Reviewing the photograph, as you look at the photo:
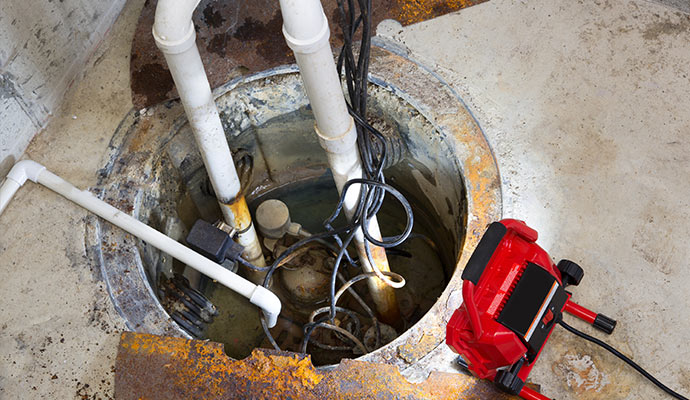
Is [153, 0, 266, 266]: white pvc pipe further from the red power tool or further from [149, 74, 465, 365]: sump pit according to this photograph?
the red power tool

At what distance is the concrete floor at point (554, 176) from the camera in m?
1.73

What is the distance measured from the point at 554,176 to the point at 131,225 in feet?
4.04

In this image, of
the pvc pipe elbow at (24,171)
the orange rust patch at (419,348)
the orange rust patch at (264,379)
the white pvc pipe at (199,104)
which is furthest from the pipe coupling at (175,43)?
the orange rust patch at (419,348)

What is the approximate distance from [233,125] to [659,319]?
1.46m

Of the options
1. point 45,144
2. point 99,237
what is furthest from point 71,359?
point 45,144

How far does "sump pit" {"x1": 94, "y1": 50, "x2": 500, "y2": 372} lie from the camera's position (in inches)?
73.0

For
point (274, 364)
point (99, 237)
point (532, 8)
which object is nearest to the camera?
point (274, 364)

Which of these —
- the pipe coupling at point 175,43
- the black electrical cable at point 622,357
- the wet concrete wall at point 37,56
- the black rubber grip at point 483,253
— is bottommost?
the black electrical cable at point 622,357

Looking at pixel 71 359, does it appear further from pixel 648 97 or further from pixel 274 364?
pixel 648 97

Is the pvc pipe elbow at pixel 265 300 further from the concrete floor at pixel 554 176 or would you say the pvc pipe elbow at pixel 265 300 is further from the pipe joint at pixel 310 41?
the pipe joint at pixel 310 41

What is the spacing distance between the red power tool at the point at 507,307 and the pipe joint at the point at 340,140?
44 cm

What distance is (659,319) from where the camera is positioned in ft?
5.77

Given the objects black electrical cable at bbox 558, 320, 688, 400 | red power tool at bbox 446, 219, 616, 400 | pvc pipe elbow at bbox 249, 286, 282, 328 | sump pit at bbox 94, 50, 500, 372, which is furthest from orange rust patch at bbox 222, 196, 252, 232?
black electrical cable at bbox 558, 320, 688, 400

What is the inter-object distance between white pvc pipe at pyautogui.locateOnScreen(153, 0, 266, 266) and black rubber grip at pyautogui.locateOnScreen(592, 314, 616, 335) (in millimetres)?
1141
